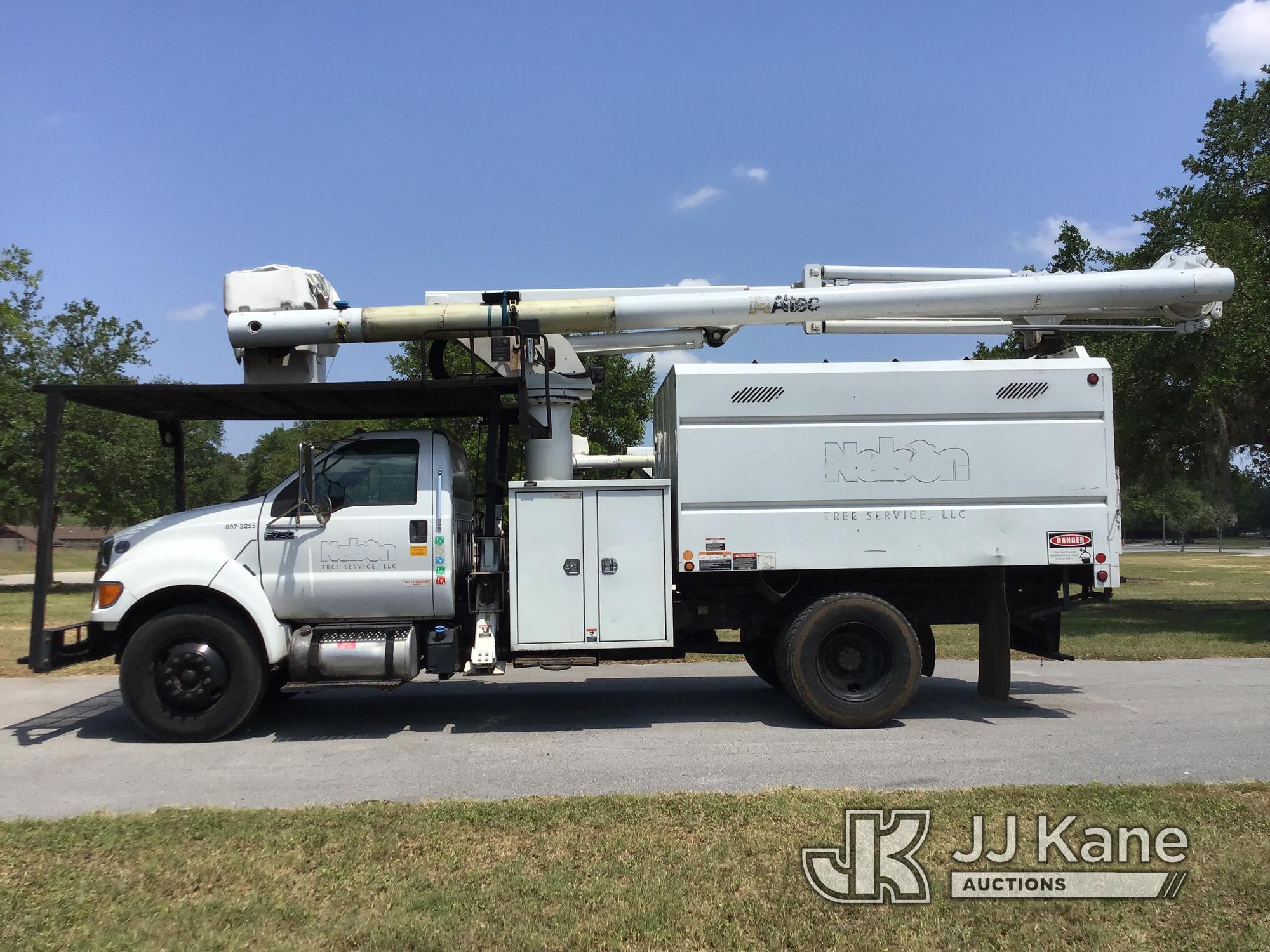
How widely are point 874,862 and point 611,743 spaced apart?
3103 mm

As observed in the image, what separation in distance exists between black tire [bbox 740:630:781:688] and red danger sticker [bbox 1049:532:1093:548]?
2.52 meters

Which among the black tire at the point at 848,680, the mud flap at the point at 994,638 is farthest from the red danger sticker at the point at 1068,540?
the black tire at the point at 848,680

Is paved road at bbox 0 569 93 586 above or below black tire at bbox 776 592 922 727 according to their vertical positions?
below

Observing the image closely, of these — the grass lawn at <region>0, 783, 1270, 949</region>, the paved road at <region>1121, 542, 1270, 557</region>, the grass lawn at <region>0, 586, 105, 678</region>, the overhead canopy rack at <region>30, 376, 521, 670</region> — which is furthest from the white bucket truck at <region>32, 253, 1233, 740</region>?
the paved road at <region>1121, 542, 1270, 557</region>

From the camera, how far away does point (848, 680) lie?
303 inches

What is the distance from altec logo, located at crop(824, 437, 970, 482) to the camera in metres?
7.55

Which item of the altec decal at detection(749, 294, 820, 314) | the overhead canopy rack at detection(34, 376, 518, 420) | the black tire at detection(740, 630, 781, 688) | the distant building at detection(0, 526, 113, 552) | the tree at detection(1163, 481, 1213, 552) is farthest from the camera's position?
the tree at detection(1163, 481, 1213, 552)

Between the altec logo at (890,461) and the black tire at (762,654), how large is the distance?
69.5 inches

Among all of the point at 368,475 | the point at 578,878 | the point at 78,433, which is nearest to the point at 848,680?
the point at 578,878

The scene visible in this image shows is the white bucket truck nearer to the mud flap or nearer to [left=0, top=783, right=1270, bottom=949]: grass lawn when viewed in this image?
the mud flap

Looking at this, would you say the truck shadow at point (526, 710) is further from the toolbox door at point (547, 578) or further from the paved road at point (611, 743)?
the toolbox door at point (547, 578)

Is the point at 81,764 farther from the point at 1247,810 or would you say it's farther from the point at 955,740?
the point at 1247,810

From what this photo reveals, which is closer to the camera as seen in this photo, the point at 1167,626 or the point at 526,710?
the point at 526,710

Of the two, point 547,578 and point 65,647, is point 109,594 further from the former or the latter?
point 547,578
